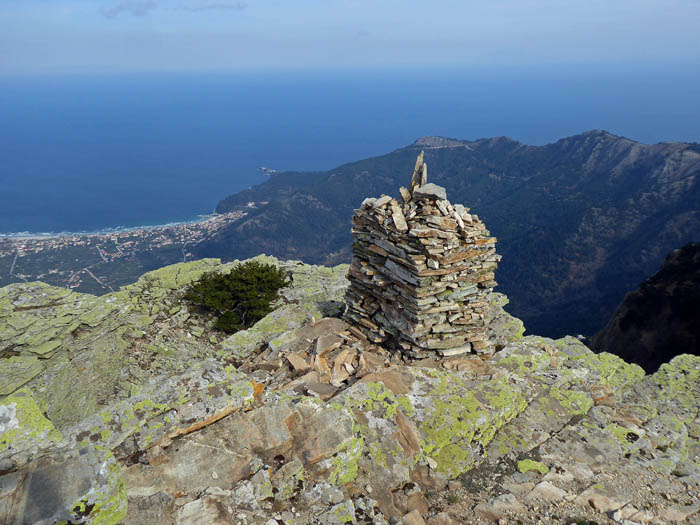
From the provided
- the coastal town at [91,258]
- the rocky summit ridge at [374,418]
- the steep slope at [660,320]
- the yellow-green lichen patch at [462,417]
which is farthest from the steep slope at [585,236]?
the yellow-green lichen patch at [462,417]

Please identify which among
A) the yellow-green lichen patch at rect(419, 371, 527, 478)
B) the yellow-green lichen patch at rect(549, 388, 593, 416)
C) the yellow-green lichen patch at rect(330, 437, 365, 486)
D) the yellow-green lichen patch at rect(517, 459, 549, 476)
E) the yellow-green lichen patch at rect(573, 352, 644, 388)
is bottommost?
the yellow-green lichen patch at rect(573, 352, 644, 388)

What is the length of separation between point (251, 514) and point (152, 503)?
5.52 ft

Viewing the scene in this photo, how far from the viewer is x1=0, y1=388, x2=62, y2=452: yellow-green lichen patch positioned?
6.67 meters

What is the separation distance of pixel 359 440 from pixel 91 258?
519ft

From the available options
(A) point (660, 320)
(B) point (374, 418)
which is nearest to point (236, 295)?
(B) point (374, 418)

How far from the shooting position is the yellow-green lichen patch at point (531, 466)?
9422 millimetres

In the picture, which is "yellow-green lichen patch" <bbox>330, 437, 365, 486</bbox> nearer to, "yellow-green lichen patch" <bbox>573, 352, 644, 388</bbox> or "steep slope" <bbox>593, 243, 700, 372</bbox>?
"yellow-green lichen patch" <bbox>573, 352, 644, 388</bbox>

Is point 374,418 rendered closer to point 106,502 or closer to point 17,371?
point 106,502

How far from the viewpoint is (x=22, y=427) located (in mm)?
6898

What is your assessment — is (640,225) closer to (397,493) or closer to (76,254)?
(397,493)

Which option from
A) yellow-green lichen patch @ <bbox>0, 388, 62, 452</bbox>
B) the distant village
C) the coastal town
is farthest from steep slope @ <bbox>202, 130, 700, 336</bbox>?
yellow-green lichen patch @ <bbox>0, 388, 62, 452</bbox>

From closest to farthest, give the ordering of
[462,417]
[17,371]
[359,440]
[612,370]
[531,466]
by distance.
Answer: [359,440] → [531,466] → [462,417] → [612,370] → [17,371]

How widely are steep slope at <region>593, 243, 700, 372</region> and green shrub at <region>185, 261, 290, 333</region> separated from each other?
45.2 meters

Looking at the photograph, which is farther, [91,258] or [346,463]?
[91,258]
